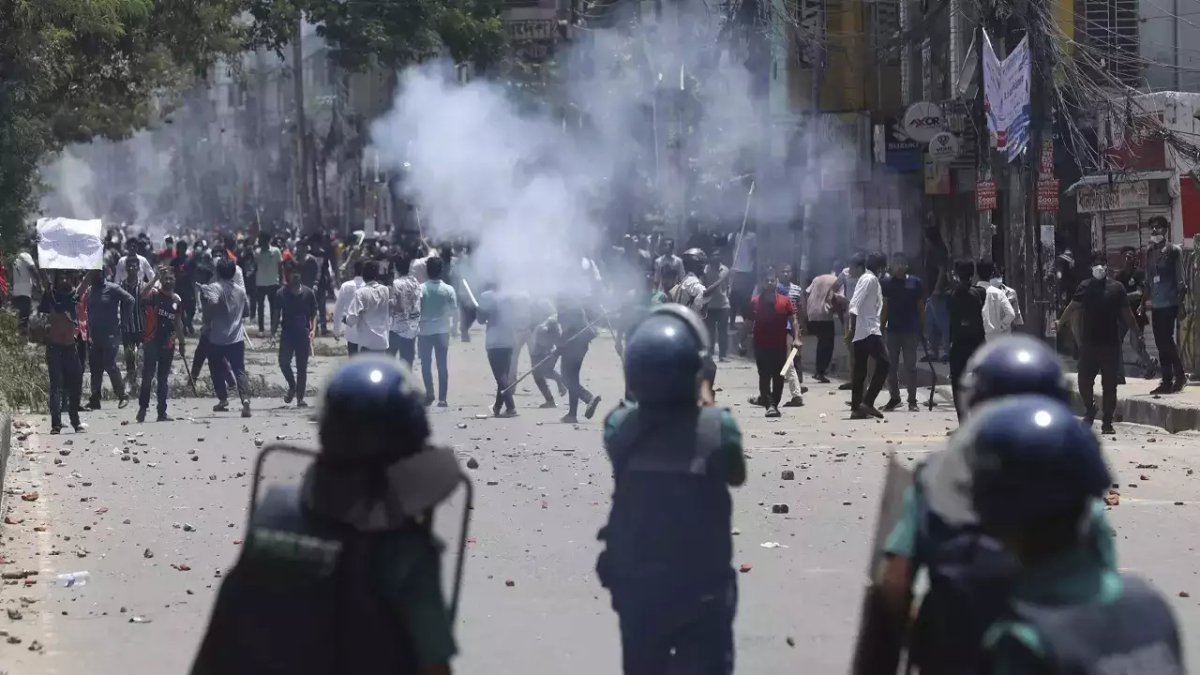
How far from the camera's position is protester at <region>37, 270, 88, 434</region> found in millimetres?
15906

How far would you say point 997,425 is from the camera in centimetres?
273

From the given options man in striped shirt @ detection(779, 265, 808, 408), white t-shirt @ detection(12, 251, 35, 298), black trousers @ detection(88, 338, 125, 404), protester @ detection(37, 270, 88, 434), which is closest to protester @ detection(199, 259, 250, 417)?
black trousers @ detection(88, 338, 125, 404)

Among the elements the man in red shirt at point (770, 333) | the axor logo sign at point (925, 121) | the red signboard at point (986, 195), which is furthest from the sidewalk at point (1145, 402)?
the axor logo sign at point (925, 121)

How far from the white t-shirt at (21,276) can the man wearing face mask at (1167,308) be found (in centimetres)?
1491

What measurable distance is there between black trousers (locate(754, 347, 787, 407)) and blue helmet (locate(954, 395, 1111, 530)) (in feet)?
47.3

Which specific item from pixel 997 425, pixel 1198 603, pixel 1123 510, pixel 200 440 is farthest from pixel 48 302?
pixel 997 425

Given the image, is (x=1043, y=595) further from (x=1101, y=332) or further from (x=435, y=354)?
(x=435, y=354)

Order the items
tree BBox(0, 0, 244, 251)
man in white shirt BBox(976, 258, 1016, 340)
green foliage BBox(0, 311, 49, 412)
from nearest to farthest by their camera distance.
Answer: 1. man in white shirt BBox(976, 258, 1016, 340)
2. green foliage BBox(0, 311, 49, 412)
3. tree BBox(0, 0, 244, 251)

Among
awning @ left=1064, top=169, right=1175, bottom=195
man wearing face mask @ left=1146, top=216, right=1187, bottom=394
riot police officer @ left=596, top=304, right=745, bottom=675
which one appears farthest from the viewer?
awning @ left=1064, top=169, right=1175, bottom=195

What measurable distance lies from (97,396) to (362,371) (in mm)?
15780

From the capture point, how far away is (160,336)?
55.7 ft

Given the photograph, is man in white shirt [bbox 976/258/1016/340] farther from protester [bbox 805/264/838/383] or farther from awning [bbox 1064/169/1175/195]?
awning [bbox 1064/169/1175/195]

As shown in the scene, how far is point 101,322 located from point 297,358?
6.23ft

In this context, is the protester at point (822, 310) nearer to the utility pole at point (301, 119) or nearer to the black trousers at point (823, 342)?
the black trousers at point (823, 342)
